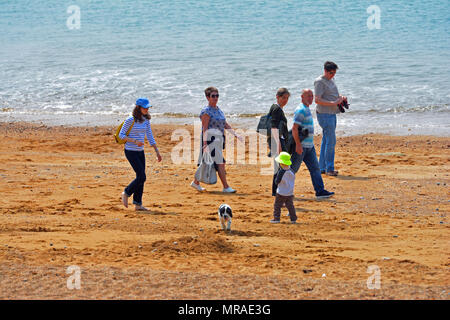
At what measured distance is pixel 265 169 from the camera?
12.1 metres

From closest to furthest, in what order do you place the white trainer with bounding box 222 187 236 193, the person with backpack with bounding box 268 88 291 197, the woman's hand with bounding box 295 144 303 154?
the woman's hand with bounding box 295 144 303 154, the person with backpack with bounding box 268 88 291 197, the white trainer with bounding box 222 187 236 193

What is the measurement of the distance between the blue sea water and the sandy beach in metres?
5.67

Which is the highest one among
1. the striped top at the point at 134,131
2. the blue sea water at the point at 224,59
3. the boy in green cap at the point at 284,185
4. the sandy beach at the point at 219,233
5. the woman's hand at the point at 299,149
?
the blue sea water at the point at 224,59

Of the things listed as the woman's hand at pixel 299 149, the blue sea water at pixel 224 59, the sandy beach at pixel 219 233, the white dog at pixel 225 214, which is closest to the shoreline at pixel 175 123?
the blue sea water at pixel 224 59

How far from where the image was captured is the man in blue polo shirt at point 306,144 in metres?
9.24

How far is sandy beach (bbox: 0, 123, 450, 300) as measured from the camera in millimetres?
5762

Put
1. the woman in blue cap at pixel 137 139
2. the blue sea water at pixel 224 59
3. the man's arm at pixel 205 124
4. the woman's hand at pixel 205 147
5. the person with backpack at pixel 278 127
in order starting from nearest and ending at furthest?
the woman in blue cap at pixel 137 139 < the person with backpack at pixel 278 127 < the man's arm at pixel 205 124 < the woman's hand at pixel 205 147 < the blue sea water at pixel 224 59

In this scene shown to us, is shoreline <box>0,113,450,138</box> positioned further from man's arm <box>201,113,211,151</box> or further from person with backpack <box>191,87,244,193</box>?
man's arm <box>201,113,211,151</box>

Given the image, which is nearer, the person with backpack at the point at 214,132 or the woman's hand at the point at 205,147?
the person with backpack at the point at 214,132

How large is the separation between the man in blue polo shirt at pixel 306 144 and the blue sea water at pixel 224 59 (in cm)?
666

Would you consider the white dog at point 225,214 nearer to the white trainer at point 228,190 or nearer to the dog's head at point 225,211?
the dog's head at point 225,211

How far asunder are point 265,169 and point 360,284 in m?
6.42

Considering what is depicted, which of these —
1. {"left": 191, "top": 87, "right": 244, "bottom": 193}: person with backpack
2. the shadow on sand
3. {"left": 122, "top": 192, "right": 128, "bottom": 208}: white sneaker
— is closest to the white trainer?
{"left": 191, "top": 87, "right": 244, "bottom": 193}: person with backpack

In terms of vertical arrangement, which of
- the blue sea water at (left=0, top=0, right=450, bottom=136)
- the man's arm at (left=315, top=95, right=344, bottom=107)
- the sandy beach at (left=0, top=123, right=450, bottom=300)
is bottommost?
the sandy beach at (left=0, top=123, right=450, bottom=300)
